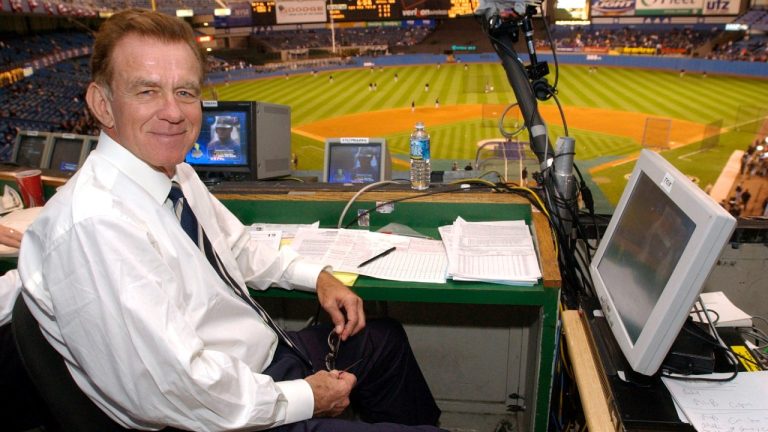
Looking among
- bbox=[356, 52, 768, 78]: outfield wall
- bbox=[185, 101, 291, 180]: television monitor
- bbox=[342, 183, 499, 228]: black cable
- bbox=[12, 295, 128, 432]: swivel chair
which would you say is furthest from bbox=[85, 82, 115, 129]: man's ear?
bbox=[356, 52, 768, 78]: outfield wall

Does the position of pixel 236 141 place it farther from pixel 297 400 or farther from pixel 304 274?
pixel 297 400

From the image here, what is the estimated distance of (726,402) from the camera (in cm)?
93

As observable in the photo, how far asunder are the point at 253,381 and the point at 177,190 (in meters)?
0.53

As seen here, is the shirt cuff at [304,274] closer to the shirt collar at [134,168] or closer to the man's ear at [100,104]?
the shirt collar at [134,168]

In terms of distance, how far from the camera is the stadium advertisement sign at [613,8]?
17.2 metres

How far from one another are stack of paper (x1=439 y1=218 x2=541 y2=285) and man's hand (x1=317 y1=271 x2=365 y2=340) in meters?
0.31

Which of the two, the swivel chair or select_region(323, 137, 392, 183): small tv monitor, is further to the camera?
select_region(323, 137, 392, 183): small tv monitor

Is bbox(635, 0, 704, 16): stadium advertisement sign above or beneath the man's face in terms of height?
above

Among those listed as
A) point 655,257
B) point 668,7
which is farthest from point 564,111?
point 655,257


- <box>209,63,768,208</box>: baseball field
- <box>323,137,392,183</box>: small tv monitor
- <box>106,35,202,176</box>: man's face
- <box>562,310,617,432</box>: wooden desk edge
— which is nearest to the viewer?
<box>562,310,617,432</box>: wooden desk edge

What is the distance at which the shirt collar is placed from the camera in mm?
1070

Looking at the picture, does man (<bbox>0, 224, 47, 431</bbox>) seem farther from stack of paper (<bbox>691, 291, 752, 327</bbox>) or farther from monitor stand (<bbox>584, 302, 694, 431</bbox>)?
stack of paper (<bbox>691, 291, 752, 327</bbox>)

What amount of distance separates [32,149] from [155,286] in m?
3.83

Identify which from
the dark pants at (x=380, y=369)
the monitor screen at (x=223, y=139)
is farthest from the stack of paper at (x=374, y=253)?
the monitor screen at (x=223, y=139)
